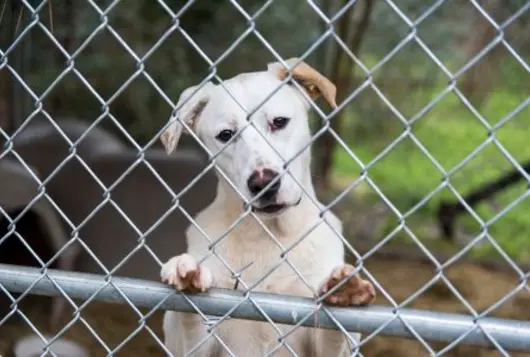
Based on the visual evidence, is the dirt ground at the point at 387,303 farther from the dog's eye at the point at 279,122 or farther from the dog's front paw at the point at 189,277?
the dog's front paw at the point at 189,277

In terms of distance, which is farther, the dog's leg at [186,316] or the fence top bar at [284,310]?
the dog's leg at [186,316]

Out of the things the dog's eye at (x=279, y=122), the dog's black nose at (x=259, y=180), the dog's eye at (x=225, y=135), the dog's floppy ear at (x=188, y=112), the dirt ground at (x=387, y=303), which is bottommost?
the dirt ground at (x=387, y=303)

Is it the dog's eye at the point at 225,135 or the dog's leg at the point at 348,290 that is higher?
the dog's eye at the point at 225,135

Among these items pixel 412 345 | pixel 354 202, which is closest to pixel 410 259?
pixel 354 202

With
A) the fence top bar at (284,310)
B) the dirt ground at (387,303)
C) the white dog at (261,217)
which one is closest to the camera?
the fence top bar at (284,310)

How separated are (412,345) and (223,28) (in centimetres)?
265

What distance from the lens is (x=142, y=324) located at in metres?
1.72

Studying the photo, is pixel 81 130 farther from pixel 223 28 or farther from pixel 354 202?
pixel 354 202

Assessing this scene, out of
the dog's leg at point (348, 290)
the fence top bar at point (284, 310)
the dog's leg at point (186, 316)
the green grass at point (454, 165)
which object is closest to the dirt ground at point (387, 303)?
the green grass at point (454, 165)

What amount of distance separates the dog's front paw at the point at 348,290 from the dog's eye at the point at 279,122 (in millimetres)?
838

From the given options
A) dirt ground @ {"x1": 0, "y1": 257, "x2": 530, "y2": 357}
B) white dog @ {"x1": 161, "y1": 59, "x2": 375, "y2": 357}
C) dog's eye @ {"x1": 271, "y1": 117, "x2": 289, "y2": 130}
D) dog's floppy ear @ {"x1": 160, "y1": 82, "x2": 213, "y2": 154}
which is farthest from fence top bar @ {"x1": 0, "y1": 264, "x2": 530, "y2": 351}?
dirt ground @ {"x1": 0, "y1": 257, "x2": 530, "y2": 357}

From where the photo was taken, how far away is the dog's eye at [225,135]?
2.38 metres

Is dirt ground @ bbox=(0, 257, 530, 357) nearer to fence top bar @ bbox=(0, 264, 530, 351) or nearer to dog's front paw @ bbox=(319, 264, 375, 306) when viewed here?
fence top bar @ bbox=(0, 264, 530, 351)

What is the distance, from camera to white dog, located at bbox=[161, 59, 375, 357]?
6.88 feet
